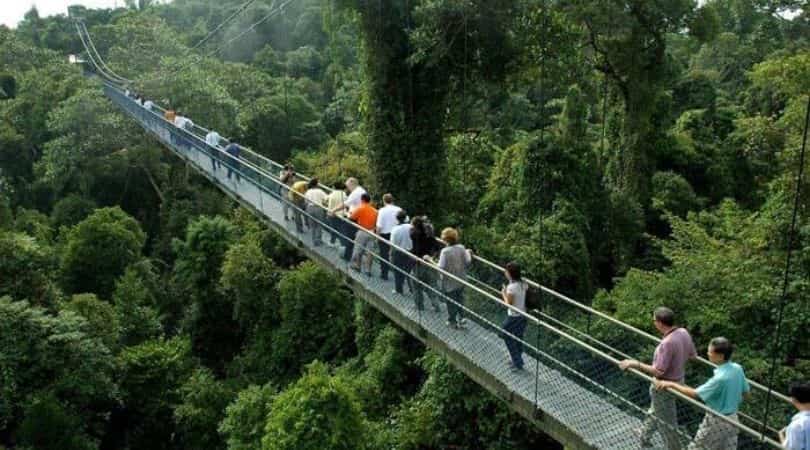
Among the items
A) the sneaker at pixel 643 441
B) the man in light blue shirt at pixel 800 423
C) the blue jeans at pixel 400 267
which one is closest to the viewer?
the man in light blue shirt at pixel 800 423

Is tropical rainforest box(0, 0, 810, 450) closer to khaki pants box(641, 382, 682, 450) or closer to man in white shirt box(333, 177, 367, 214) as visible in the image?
khaki pants box(641, 382, 682, 450)

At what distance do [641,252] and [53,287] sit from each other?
12.5 m

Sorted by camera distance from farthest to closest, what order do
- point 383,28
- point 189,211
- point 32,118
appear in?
point 32,118
point 189,211
point 383,28

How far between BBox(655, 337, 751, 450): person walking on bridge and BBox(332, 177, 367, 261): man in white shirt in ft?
15.2

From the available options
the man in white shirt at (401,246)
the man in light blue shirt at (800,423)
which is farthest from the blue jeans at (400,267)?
the man in light blue shirt at (800,423)

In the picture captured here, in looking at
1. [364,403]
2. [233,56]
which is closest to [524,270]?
[364,403]

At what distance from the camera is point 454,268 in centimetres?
614

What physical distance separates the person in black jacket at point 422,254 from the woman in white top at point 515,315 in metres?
1.12

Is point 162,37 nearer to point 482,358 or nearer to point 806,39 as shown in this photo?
point 806,39

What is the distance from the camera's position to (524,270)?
11094 mm

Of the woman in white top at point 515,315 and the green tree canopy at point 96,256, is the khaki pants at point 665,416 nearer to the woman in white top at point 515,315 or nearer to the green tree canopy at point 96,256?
the woman in white top at point 515,315

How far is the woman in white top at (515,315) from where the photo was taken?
5289 mm

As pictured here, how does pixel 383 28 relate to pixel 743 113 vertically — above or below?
above

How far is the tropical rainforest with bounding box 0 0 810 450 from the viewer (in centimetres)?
956
